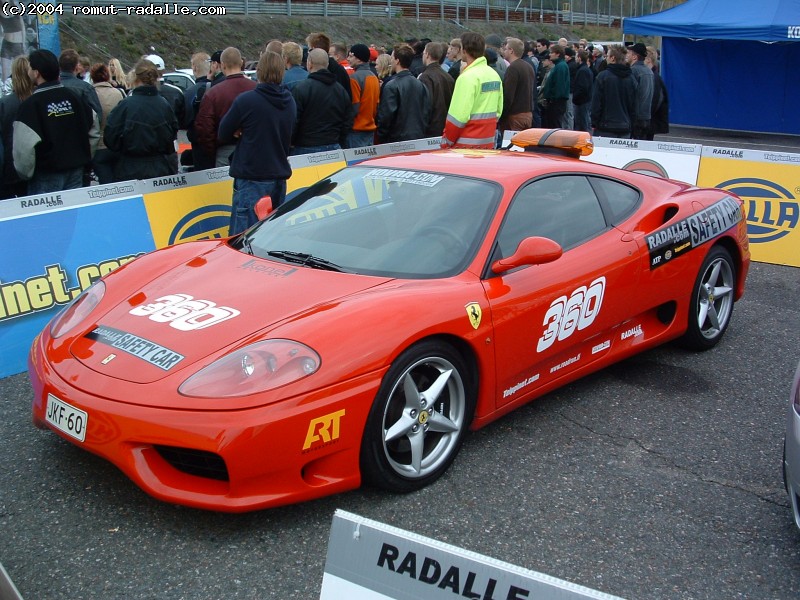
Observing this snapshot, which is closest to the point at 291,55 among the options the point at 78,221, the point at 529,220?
the point at 78,221

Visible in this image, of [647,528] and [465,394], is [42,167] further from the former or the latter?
[647,528]

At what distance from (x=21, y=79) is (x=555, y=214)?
4.07 metres

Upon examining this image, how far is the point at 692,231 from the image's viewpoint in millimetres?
5230

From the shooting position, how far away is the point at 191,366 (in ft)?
11.2

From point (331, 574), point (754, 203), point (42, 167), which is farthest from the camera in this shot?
point (754, 203)

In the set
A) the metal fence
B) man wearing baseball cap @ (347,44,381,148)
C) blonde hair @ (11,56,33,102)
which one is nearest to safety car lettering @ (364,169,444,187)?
blonde hair @ (11,56,33,102)

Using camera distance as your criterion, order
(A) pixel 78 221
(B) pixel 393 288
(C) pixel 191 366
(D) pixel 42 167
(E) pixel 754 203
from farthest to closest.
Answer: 1. (E) pixel 754 203
2. (D) pixel 42 167
3. (A) pixel 78 221
4. (B) pixel 393 288
5. (C) pixel 191 366

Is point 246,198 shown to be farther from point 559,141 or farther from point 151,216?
point 559,141

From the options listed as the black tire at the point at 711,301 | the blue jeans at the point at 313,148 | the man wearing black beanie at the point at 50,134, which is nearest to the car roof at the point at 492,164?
the black tire at the point at 711,301

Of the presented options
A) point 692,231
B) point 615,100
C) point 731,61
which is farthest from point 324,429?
point 731,61

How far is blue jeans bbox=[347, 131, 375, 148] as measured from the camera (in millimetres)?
9461

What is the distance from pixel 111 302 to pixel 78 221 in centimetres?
185

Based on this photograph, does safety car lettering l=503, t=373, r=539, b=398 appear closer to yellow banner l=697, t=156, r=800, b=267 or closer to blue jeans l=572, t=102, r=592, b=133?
yellow banner l=697, t=156, r=800, b=267

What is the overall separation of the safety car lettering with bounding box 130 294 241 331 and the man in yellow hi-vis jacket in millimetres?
4881
